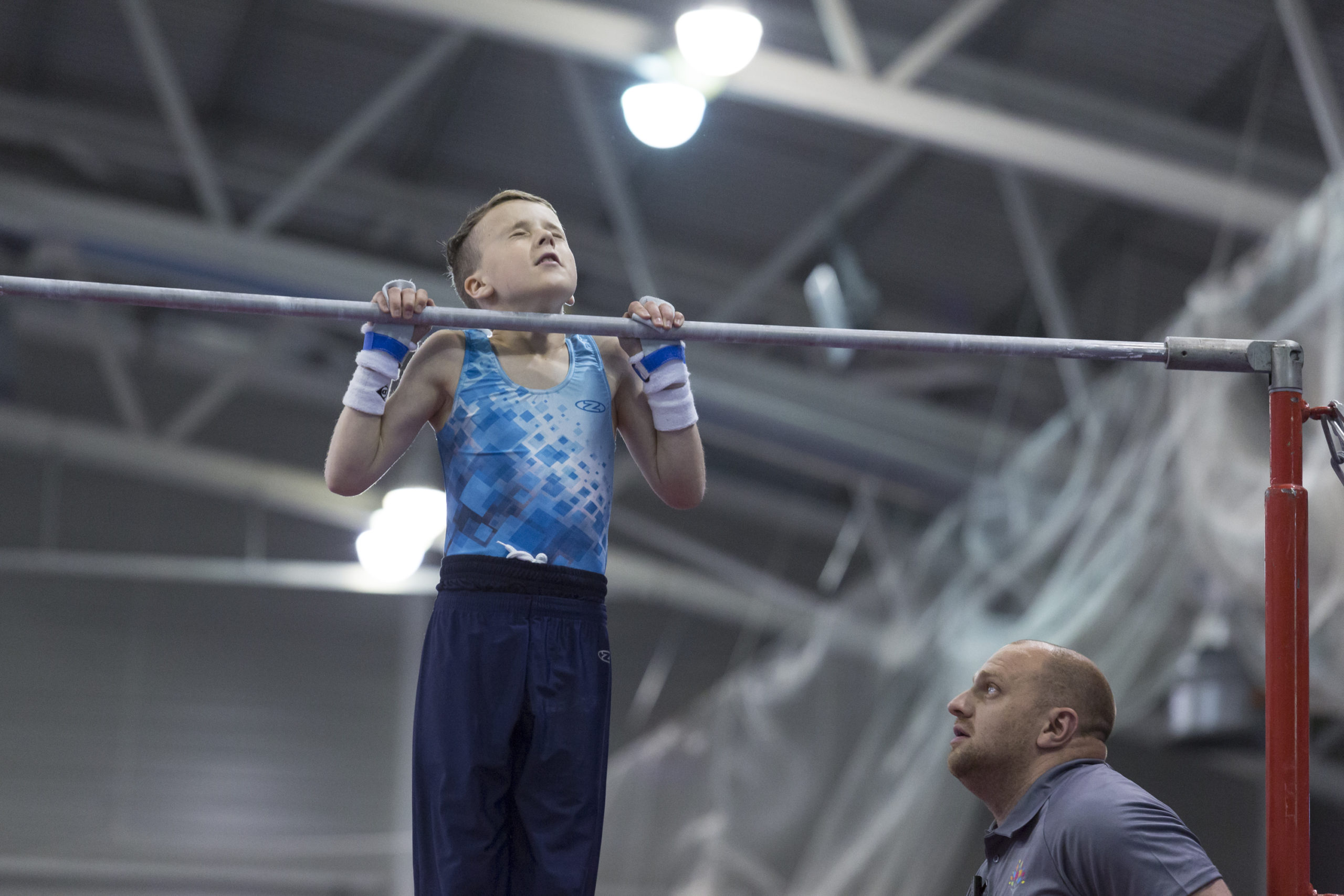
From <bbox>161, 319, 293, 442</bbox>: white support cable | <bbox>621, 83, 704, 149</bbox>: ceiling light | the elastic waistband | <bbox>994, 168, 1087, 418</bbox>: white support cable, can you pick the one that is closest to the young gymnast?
the elastic waistband

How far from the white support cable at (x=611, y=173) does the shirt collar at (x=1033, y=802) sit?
16.0 feet

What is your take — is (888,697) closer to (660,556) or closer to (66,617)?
(660,556)

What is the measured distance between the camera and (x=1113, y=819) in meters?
2.23

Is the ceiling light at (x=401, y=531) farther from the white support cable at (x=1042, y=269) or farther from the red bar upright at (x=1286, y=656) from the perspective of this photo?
the red bar upright at (x=1286, y=656)

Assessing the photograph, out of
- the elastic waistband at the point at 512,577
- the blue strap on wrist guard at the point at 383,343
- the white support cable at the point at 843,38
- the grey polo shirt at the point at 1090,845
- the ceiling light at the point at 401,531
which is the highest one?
the white support cable at the point at 843,38

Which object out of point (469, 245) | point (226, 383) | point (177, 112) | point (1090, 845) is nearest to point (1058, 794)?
point (1090, 845)

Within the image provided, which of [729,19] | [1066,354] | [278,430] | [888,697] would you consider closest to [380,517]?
[278,430]

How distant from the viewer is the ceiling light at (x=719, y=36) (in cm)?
577

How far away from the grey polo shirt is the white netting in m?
1.94

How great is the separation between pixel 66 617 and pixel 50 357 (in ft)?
7.22

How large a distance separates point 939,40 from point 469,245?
402cm

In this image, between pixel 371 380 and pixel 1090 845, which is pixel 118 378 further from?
pixel 1090 845

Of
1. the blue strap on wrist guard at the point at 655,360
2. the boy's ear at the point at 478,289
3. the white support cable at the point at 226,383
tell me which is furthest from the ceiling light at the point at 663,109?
the white support cable at the point at 226,383

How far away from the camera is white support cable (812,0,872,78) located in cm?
595
